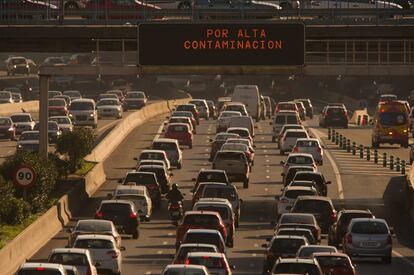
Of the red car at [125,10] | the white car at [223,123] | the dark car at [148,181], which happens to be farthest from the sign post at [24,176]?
the white car at [223,123]

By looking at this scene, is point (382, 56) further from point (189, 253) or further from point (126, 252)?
point (189, 253)

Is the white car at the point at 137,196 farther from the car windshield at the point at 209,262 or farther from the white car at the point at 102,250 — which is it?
the car windshield at the point at 209,262

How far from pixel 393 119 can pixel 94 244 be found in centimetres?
5597

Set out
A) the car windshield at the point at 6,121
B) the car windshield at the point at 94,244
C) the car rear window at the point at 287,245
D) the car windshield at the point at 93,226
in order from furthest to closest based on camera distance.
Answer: the car windshield at the point at 6,121 → the car windshield at the point at 93,226 → the car rear window at the point at 287,245 → the car windshield at the point at 94,244

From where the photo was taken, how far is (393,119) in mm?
97562

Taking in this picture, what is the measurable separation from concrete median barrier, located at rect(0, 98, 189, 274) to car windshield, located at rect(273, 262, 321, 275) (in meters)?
7.69

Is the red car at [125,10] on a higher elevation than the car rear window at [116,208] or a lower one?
higher

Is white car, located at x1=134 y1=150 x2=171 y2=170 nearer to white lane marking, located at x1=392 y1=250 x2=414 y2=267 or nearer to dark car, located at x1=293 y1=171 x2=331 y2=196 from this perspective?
dark car, located at x1=293 y1=171 x2=331 y2=196

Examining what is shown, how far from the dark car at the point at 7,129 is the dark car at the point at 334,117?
2616 centimetres

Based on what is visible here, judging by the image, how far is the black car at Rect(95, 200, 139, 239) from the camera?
53.2 m

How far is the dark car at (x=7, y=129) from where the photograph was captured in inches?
3846

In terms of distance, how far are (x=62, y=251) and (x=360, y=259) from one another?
13224 millimetres

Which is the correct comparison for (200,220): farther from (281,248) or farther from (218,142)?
(218,142)

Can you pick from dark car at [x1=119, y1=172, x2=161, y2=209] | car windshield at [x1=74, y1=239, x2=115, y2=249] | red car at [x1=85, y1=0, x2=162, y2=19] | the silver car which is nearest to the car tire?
red car at [x1=85, y1=0, x2=162, y2=19]
